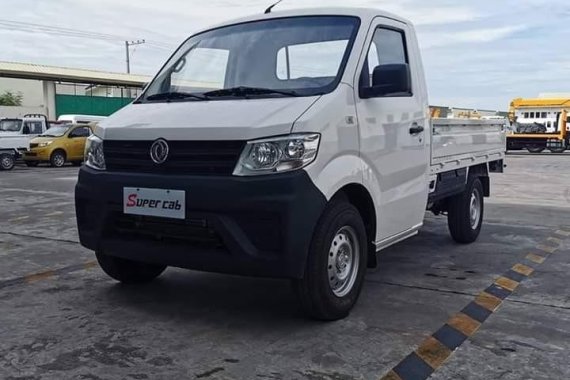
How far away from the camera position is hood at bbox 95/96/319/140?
12.4ft

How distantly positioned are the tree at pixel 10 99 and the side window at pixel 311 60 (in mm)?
47747

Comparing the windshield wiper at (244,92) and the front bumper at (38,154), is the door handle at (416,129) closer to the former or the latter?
the windshield wiper at (244,92)

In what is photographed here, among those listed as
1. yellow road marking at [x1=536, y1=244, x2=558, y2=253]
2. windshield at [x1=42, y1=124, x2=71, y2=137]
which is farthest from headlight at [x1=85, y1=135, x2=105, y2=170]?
windshield at [x1=42, y1=124, x2=71, y2=137]

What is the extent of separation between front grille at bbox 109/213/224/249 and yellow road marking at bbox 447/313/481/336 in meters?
1.70

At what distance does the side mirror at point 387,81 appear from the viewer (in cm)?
432

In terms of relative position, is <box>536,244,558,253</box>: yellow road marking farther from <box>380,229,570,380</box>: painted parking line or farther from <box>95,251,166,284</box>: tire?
<box>95,251,166,284</box>: tire

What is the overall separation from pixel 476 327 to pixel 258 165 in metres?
1.87

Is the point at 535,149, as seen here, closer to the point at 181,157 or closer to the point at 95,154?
the point at 95,154

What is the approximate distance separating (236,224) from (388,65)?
1.62m

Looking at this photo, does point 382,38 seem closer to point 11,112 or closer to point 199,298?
point 199,298

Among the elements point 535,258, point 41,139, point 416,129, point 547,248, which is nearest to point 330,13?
point 416,129

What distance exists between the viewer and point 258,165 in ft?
12.4

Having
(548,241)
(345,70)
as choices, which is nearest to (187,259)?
(345,70)

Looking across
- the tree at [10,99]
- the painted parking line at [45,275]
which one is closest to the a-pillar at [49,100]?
the tree at [10,99]
